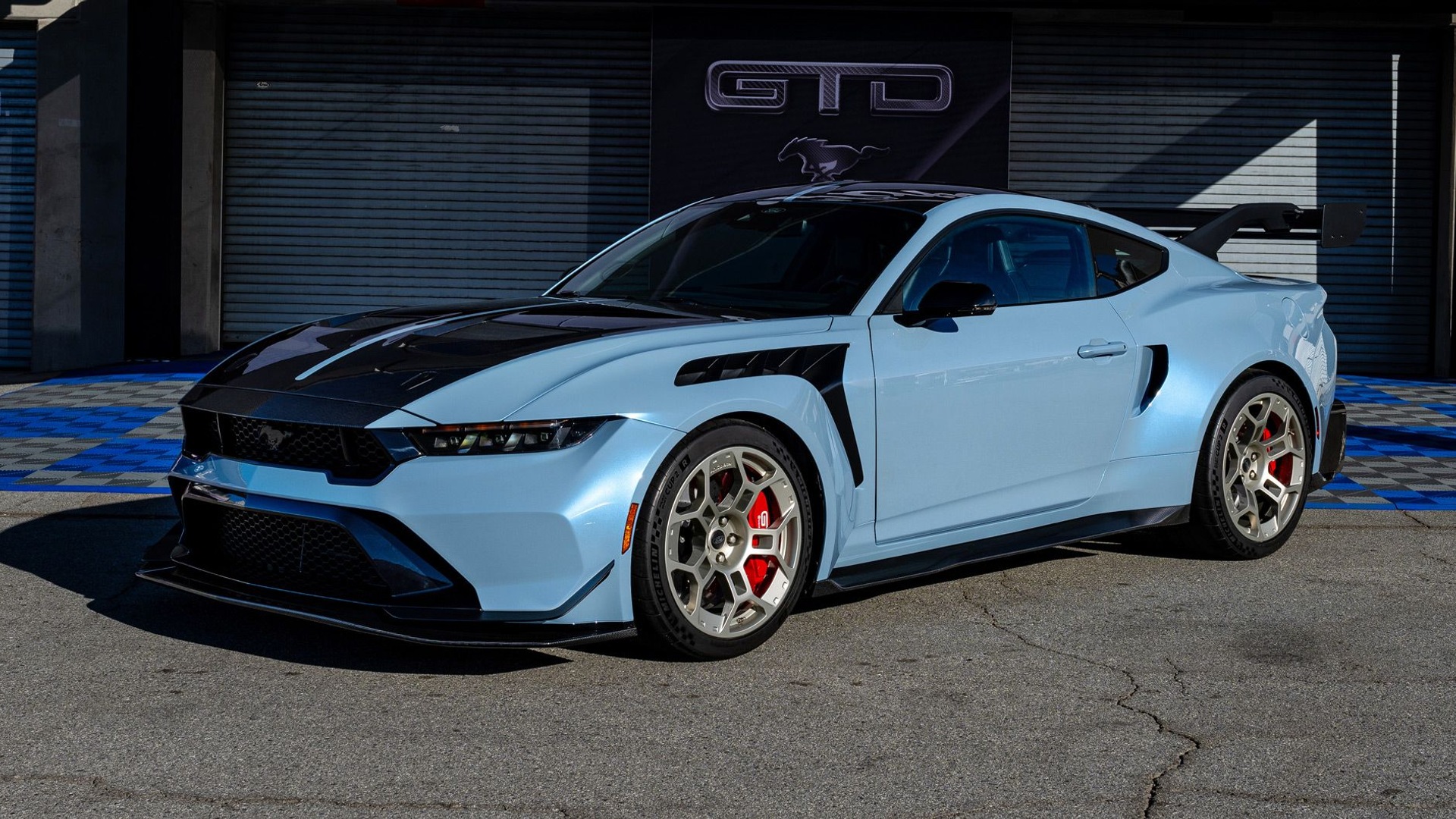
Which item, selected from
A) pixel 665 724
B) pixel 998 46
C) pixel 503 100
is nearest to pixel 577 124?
pixel 503 100

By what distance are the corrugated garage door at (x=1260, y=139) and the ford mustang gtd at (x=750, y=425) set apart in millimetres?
8855

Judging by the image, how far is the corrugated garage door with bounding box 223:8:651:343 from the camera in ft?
48.5

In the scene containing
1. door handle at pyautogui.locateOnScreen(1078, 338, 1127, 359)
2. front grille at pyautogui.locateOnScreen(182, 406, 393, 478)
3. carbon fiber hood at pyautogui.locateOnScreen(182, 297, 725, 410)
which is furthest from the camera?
door handle at pyautogui.locateOnScreen(1078, 338, 1127, 359)

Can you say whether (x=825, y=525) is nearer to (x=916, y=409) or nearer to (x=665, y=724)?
(x=916, y=409)

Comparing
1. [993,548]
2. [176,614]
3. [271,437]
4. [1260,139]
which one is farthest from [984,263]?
[1260,139]

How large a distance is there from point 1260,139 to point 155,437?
10247 millimetres

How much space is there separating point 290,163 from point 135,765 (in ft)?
39.6

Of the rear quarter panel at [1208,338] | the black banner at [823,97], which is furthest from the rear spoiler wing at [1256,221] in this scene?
the black banner at [823,97]

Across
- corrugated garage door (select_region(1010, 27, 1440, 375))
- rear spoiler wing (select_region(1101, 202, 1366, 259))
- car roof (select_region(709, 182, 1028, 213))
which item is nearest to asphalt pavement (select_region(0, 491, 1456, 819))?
car roof (select_region(709, 182, 1028, 213))

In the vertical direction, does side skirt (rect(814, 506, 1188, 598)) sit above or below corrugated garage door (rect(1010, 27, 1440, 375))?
below

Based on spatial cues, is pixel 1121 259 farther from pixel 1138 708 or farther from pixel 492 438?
pixel 492 438

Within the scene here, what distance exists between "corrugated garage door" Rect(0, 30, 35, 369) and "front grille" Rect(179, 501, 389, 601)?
35.2 ft

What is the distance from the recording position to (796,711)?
4059 mm

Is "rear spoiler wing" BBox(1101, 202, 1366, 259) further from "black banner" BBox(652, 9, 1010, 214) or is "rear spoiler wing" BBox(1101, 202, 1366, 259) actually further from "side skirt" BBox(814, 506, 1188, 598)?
"black banner" BBox(652, 9, 1010, 214)
